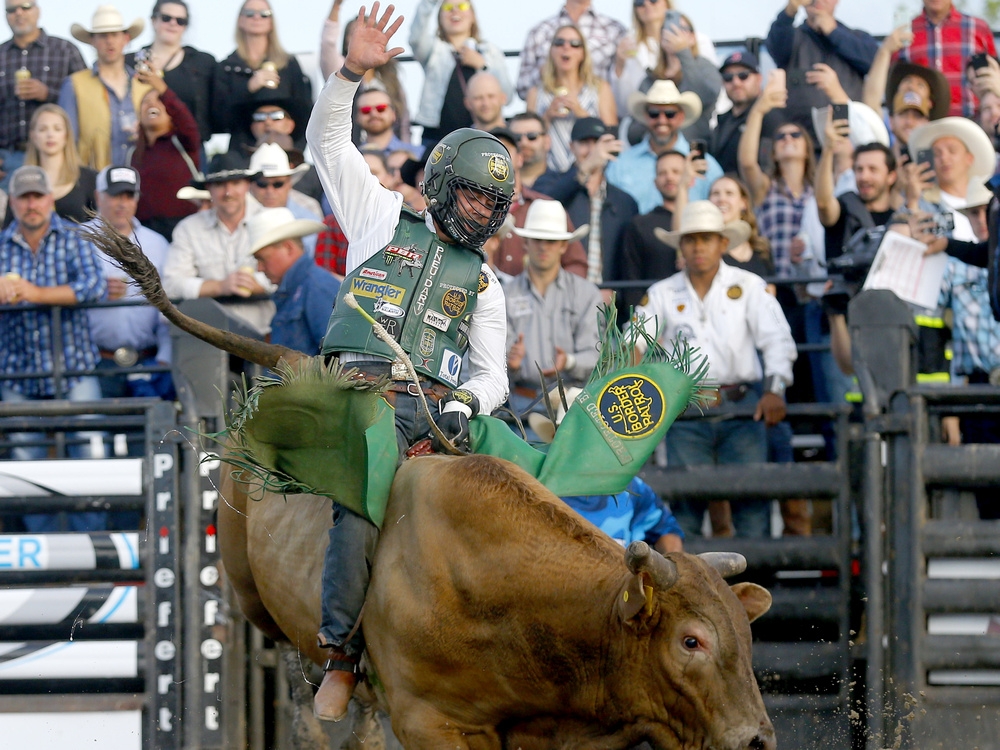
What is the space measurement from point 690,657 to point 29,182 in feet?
19.6

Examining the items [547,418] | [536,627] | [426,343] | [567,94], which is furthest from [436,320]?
[567,94]

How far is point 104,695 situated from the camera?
6.71m

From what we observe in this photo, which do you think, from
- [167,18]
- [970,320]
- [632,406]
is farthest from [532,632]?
[167,18]

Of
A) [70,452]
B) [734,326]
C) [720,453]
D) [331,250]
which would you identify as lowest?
[70,452]

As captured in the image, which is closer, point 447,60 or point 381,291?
point 381,291

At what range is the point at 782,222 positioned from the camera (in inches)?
338

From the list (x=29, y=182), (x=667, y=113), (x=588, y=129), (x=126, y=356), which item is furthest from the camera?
(x=667, y=113)

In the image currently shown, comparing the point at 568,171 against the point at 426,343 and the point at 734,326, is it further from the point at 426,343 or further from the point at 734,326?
the point at 426,343

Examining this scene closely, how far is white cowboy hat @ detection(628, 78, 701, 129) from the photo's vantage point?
9.14 m

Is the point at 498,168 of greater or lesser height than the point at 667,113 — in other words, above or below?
below

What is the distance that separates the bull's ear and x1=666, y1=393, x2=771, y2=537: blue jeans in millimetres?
2643

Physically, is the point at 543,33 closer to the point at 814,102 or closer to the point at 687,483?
the point at 814,102

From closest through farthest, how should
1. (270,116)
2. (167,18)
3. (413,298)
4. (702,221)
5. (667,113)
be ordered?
(413,298)
(702,221)
(667,113)
(270,116)
(167,18)

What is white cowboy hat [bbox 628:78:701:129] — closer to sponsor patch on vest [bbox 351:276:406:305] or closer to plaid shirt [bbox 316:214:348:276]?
plaid shirt [bbox 316:214:348:276]
